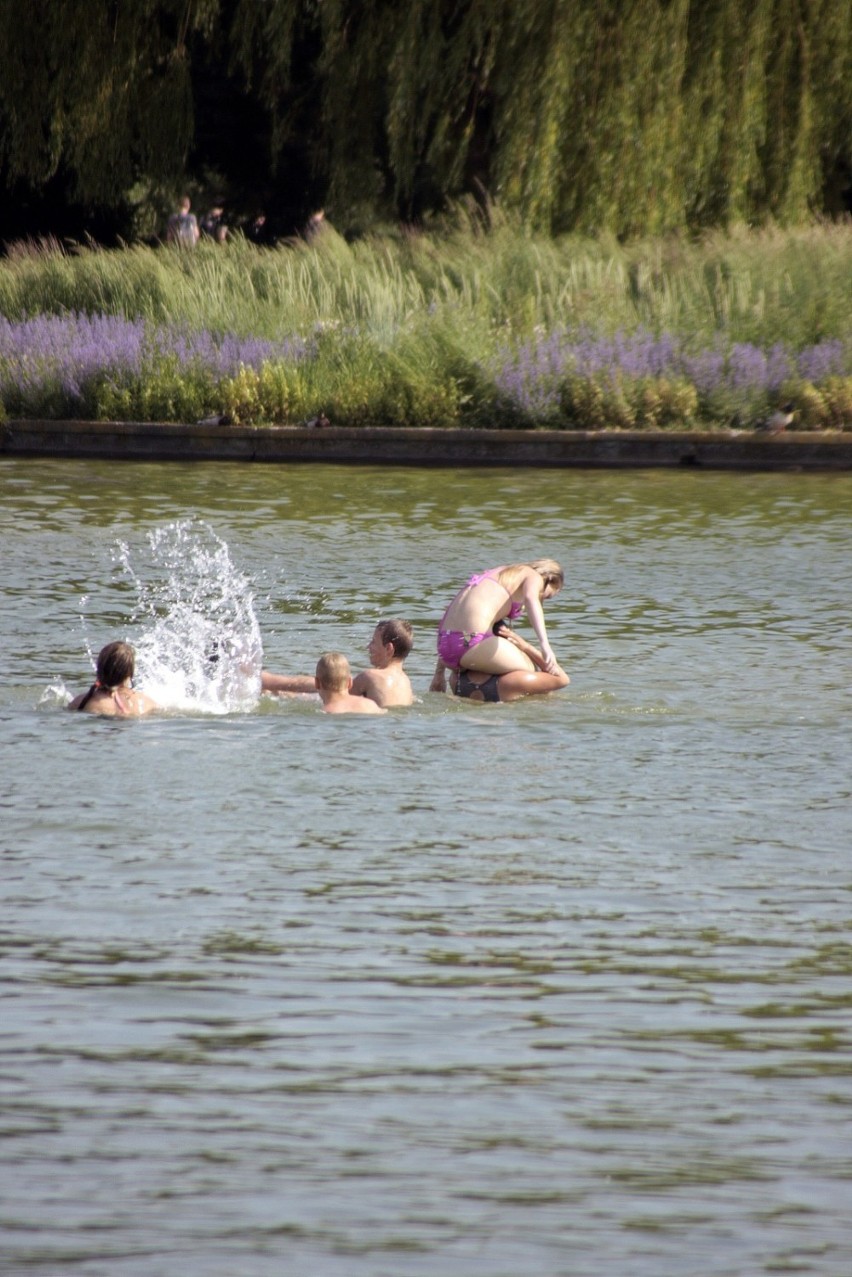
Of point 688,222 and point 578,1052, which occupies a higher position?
point 688,222

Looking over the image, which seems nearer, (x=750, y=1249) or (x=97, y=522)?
(x=750, y=1249)

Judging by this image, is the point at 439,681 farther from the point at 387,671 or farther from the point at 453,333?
the point at 453,333

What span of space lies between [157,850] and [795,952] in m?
2.34

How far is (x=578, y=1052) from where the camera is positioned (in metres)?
5.48

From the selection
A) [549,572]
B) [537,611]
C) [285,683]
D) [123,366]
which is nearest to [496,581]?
[549,572]

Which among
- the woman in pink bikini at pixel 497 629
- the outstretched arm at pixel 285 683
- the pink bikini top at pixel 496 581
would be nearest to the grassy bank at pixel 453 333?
the pink bikini top at pixel 496 581

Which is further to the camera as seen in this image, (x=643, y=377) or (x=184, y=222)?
(x=184, y=222)

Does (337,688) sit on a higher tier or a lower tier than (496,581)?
lower

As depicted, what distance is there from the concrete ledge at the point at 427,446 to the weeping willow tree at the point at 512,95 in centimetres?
497

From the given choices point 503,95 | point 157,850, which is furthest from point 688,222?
point 157,850

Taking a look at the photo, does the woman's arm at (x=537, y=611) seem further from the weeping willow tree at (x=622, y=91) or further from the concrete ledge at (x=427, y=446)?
the weeping willow tree at (x=622, y=91)

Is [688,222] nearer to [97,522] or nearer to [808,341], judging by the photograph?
[808,341]

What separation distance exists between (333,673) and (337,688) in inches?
3.6

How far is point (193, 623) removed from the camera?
13359 mm
